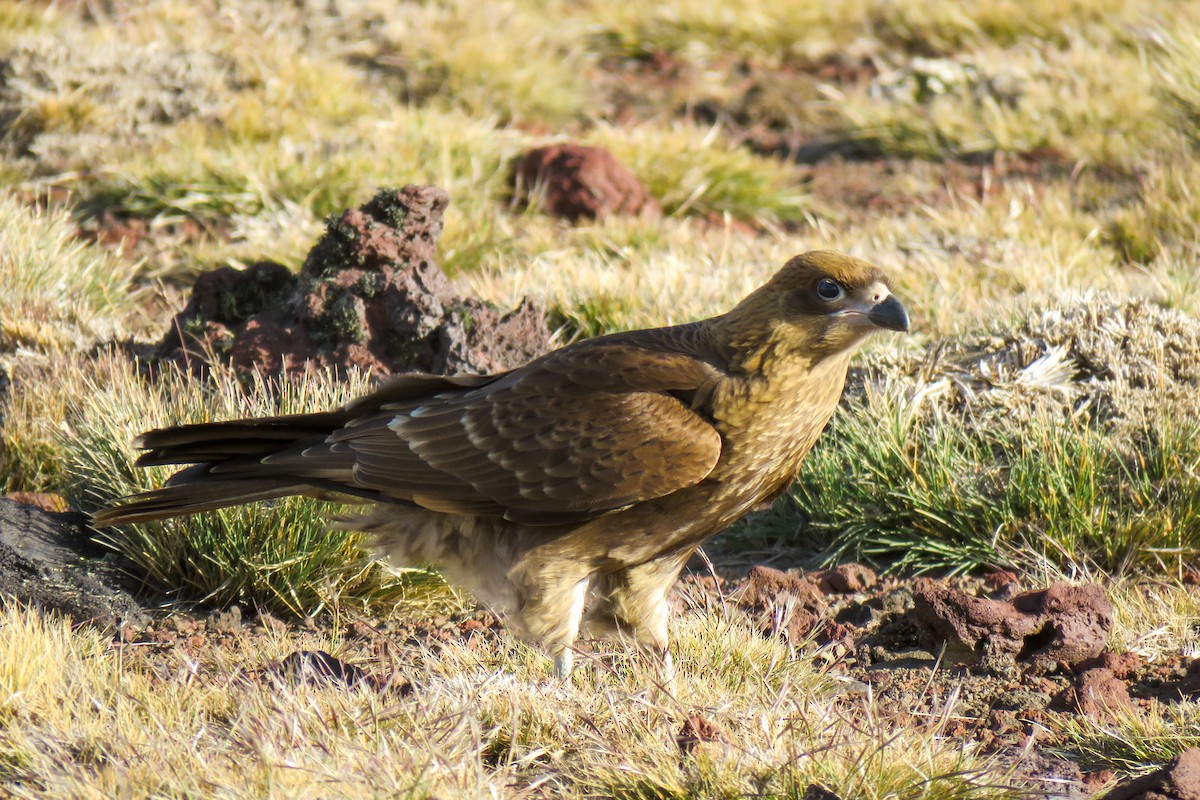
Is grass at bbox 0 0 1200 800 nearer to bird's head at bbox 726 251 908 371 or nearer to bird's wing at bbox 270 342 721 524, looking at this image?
bird's wing at bbox 270 342 721 524

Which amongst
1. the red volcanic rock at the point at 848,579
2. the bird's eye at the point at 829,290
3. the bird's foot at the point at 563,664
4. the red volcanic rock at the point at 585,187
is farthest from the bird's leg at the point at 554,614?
the red volcanic rock at the point at 585,187

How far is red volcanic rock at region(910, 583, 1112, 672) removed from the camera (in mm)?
4191

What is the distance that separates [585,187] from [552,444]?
4.29 m

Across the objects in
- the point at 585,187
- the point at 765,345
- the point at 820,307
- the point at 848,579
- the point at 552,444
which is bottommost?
the point at 848,579

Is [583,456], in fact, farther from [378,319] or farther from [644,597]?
[378,319]

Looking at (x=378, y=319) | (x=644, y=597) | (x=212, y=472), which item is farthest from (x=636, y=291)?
(x=212, y=472)

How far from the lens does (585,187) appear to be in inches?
319

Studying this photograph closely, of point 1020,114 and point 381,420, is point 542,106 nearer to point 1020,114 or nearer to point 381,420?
point 1020,114

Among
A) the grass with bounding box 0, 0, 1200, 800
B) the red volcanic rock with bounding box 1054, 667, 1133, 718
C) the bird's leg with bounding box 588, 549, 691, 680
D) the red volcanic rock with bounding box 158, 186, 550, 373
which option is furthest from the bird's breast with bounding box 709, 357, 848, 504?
the red volcanic rock with bounding box 158, 186, 550, 373

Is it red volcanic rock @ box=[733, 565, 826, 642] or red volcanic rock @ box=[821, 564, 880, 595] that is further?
red volcanic rock @ box=[821, 564, 880, 595]

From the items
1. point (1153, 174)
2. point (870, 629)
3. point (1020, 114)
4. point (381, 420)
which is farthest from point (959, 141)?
point (381, 420)

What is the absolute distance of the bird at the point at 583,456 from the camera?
3.93 meters

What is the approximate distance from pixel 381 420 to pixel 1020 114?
22.1 ft

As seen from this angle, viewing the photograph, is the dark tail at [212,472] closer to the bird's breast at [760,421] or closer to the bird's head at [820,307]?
the bird's breast at [760,421]
